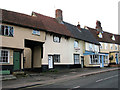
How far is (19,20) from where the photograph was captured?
19.9 metres

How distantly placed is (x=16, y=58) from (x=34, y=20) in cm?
627

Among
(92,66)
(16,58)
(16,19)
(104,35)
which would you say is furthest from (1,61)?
(104,35)

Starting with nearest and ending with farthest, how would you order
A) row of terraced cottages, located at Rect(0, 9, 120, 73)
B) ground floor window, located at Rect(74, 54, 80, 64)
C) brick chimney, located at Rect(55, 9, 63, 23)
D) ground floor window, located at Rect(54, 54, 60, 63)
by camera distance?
row of terraced cottages, located at Rect(0, 9, 120, 73), ground floor window, located at Rect(54, 54, 60, 63), ground floor window, located at Rect(74, 54, 80, 64), brick chimney, located at Rect(55, 9, 63, 23)

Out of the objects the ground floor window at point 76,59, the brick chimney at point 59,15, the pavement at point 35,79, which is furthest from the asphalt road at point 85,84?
the brick chimney at point 59,15

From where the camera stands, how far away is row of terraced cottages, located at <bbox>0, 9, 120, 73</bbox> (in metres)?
18.1

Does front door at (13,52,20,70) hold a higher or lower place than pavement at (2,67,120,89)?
higher

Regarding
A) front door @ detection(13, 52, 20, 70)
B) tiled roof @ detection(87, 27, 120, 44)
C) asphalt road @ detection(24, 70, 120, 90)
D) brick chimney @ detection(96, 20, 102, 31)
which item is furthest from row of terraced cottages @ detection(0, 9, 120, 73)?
brick chimney @ detection(96, 20, 102, 31)

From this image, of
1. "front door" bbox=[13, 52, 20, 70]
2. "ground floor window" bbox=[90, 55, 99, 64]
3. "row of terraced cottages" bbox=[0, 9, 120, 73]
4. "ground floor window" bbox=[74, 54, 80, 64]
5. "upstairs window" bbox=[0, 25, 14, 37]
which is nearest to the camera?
"upstairs window" bbox=[0, 25, 14, 37]

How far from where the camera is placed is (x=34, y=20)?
2252cm

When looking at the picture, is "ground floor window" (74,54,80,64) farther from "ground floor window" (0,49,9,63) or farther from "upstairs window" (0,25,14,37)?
"ground floor window" (0,49,9,63)

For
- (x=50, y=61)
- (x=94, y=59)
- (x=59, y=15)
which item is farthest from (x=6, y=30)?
(x=94, y=59)

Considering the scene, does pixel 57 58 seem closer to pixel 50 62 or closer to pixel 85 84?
pixel 50 62

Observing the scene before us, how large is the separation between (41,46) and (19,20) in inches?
202

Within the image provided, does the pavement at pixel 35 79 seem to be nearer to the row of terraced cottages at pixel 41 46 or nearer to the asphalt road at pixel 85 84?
A: the asphalt road at pixel 85 84
